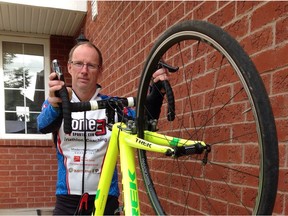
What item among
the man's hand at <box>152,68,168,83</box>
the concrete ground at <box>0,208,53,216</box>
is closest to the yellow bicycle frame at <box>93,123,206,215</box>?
the man's hand at <box>152,68,168,83</box>

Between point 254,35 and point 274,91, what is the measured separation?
0.94 ft

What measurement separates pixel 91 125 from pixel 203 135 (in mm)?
627

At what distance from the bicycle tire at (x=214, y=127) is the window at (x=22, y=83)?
3.67m

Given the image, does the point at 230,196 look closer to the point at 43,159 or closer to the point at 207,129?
the point at 207,129

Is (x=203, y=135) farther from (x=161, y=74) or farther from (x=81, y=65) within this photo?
(x=81, y=65)

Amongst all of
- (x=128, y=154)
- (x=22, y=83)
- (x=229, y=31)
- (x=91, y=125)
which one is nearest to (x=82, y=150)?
(x=91, y=125)

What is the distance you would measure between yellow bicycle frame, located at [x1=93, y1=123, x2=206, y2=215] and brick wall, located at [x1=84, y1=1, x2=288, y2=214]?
18.3 inches

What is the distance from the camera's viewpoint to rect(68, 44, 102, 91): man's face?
5.27 ft

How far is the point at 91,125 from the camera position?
1672 mm

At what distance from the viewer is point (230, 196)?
150 cm

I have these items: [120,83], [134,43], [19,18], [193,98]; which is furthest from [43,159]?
[193,98]

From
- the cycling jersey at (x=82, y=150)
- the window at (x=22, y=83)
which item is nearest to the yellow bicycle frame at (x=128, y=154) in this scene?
the cycling jersey at (x=82, y=150)

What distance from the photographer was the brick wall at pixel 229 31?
1204 mm

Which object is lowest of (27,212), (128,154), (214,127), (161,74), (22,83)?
(27,212)
